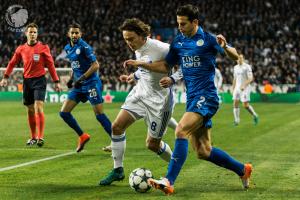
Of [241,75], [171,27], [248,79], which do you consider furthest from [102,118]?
[171,27]

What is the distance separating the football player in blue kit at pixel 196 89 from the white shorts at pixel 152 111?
30.1 inches

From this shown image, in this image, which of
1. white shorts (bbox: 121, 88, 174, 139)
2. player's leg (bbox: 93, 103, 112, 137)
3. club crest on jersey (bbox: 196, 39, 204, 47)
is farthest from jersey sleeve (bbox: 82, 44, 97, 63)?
club crest on jersey (bbox: 196, 39, 204, 47)

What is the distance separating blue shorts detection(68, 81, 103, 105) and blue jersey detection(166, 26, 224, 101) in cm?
477

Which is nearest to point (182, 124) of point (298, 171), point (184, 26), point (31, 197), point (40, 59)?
point (184, 26)

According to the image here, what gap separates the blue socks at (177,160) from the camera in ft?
24.0

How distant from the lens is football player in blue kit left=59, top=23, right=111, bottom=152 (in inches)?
477

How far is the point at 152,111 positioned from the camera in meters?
8.54

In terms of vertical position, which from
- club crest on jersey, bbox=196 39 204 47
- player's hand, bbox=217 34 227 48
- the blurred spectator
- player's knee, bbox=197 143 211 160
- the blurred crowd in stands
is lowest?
the blurred spectator

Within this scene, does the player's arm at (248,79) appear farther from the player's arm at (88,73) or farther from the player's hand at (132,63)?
the player's hand at (132,63)

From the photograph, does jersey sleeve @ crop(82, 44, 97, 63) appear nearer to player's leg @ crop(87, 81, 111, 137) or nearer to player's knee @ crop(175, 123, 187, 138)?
player's leg @ crop(87, 81, 111, 137)

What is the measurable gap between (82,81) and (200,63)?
4.78 metres

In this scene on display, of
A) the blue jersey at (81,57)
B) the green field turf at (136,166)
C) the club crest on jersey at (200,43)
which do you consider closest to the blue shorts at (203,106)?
the club crest on jersey at (200,43)

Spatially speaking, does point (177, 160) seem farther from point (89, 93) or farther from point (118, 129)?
point (89, 93)

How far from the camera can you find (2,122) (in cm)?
2073
